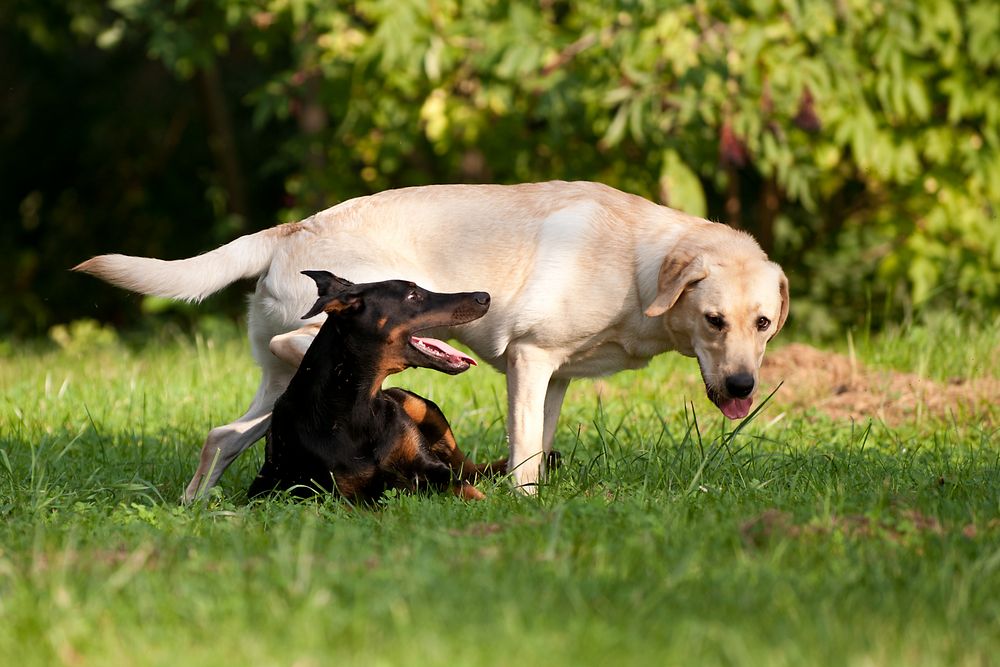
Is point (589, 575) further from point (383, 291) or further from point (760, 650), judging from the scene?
point (383, 291)

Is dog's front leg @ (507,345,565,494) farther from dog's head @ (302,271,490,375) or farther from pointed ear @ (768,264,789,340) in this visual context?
pointed ear @ (768,264,789,340)

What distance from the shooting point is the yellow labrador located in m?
5.60

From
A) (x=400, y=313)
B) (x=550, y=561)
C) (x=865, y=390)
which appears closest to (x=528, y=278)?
(x=400, y=313)

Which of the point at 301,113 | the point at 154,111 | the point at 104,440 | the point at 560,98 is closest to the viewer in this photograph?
the point at 104,440

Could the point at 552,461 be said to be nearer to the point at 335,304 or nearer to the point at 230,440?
the point at 335,304

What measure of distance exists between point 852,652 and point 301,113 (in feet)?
31.7

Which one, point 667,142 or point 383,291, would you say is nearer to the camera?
point 383,291

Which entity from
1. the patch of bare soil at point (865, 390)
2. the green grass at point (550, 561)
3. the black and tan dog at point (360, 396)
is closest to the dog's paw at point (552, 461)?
the green grass at point (550, 561)

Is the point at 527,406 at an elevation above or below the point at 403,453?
above

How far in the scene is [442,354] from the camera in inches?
220

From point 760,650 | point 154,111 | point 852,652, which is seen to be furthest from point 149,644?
point 154,111

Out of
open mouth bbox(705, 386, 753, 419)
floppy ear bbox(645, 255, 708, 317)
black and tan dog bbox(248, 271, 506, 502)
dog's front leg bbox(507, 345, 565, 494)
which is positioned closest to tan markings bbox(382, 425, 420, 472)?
black and tan dog bbox(248, 271, 506, 502)

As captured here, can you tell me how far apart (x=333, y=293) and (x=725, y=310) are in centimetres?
170

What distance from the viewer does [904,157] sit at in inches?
398
